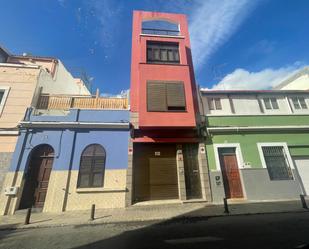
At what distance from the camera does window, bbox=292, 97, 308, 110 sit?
13516 millimetres

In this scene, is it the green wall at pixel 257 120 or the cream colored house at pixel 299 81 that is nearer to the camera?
the green wall at pixel 257 120

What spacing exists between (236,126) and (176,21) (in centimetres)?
1023

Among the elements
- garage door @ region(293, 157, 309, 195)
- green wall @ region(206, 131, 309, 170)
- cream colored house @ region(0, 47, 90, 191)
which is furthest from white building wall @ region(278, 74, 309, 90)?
cream colored house @ region(0, 47, 90, 191)

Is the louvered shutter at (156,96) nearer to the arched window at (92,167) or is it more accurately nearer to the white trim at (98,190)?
the arched window at (92,167)

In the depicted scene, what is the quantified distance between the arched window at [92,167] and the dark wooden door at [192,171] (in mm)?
5385

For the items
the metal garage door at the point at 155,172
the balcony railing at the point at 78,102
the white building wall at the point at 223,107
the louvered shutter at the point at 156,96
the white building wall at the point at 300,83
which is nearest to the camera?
the metal garage door at the point at 155,172

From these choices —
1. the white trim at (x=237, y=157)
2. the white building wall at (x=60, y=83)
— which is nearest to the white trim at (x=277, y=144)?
the white trim at (x=237, y=157)

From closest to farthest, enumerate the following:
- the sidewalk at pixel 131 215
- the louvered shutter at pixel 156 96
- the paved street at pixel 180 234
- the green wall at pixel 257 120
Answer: the paved street at pixel 180 234, the sidewalk at pixel 131 215, the louvered shutter at pixel 156 96, the green wall at pixel 257 120

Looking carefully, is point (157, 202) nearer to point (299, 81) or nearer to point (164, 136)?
point (164, 136)

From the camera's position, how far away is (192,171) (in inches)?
441

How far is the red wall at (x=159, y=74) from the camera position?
35.6 ft

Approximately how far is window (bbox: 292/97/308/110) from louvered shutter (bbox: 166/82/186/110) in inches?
379

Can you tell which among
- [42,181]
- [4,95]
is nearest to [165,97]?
[42,181]

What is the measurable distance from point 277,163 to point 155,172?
8392 mm
